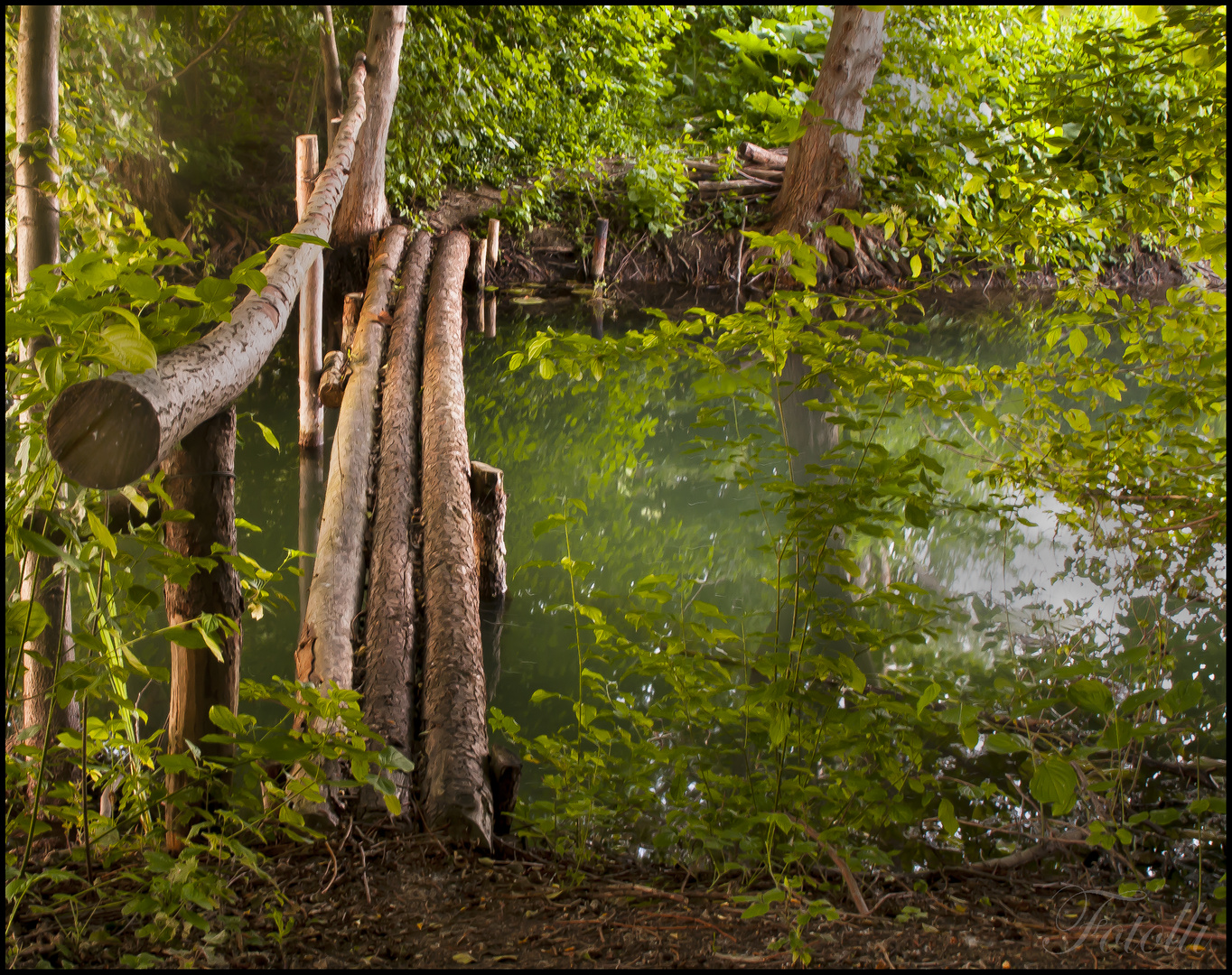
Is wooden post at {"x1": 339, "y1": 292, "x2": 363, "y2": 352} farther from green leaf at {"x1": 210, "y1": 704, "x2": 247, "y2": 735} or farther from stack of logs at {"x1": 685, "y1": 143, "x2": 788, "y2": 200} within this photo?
stack of logs at {"x1": 685, "y1": 143, "x2": 788, "y2": 200}

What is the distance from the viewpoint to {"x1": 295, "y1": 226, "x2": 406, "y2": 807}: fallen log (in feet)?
9.25

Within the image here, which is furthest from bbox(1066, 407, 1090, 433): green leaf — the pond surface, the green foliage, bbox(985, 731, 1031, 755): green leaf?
bbox(985, 731, 1031, 755): green leaf

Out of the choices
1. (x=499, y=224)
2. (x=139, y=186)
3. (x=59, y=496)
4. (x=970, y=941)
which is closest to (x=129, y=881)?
(x=59, y=496)

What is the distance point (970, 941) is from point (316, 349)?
550cm

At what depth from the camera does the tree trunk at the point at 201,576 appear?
1955 millimetres

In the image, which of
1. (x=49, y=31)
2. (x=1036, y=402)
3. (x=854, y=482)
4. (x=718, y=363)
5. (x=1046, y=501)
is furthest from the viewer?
(x=1046, y=501)

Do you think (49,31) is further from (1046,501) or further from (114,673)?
(1046,501)

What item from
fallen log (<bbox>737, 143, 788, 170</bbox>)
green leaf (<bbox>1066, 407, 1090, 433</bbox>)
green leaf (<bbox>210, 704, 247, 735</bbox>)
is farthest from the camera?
fallen log (<bbox>737, 143, 788, 170</bbox>)

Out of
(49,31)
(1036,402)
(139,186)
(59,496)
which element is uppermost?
(139,186)

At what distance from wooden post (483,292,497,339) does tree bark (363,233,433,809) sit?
14.1ft

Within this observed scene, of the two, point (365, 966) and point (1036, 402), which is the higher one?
point (1036, 402)

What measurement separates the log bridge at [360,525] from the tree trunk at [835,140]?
25.4 feet

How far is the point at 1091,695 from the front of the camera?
1.38 m

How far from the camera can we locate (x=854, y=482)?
1.83 m
